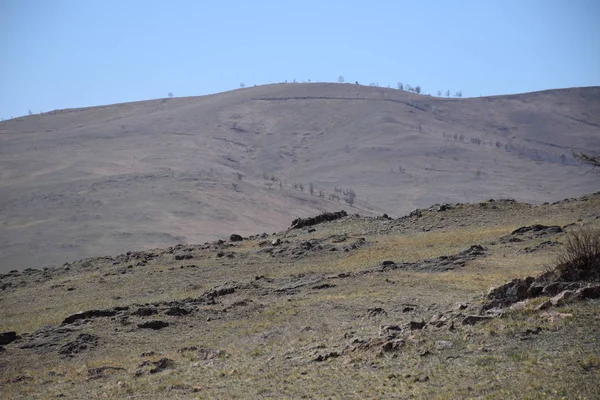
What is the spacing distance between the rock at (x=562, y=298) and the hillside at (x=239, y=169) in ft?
219

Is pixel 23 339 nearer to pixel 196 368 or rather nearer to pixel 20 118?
pixel 196 368

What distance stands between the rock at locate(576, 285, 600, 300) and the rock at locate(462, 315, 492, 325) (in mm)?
2008

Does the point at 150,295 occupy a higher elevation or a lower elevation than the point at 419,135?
lower

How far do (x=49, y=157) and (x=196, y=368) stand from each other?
131784mm

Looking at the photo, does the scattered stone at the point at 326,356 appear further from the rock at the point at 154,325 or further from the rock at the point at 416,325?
the rock at the point at 154,325

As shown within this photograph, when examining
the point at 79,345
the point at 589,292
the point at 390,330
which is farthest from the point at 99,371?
the point at 589,292

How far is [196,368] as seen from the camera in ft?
52.4

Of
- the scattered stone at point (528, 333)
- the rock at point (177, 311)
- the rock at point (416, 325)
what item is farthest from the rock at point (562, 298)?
the rock at point (177, 311)

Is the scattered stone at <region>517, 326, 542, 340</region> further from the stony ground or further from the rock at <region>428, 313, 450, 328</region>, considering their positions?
the rock at <region>428, 313, 450, 328</region>

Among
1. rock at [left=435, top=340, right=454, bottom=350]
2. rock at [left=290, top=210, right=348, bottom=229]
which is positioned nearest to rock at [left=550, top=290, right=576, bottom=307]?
rock at [left=435, top=340, right=454, bottom=350]

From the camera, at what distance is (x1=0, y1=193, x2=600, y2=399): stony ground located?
12406 millimetres

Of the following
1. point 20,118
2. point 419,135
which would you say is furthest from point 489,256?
point 20,118

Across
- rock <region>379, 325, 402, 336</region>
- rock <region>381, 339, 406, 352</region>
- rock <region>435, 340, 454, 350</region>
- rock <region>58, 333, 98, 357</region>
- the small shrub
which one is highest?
the small shrub

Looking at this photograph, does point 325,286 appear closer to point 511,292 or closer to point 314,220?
point 511,292
